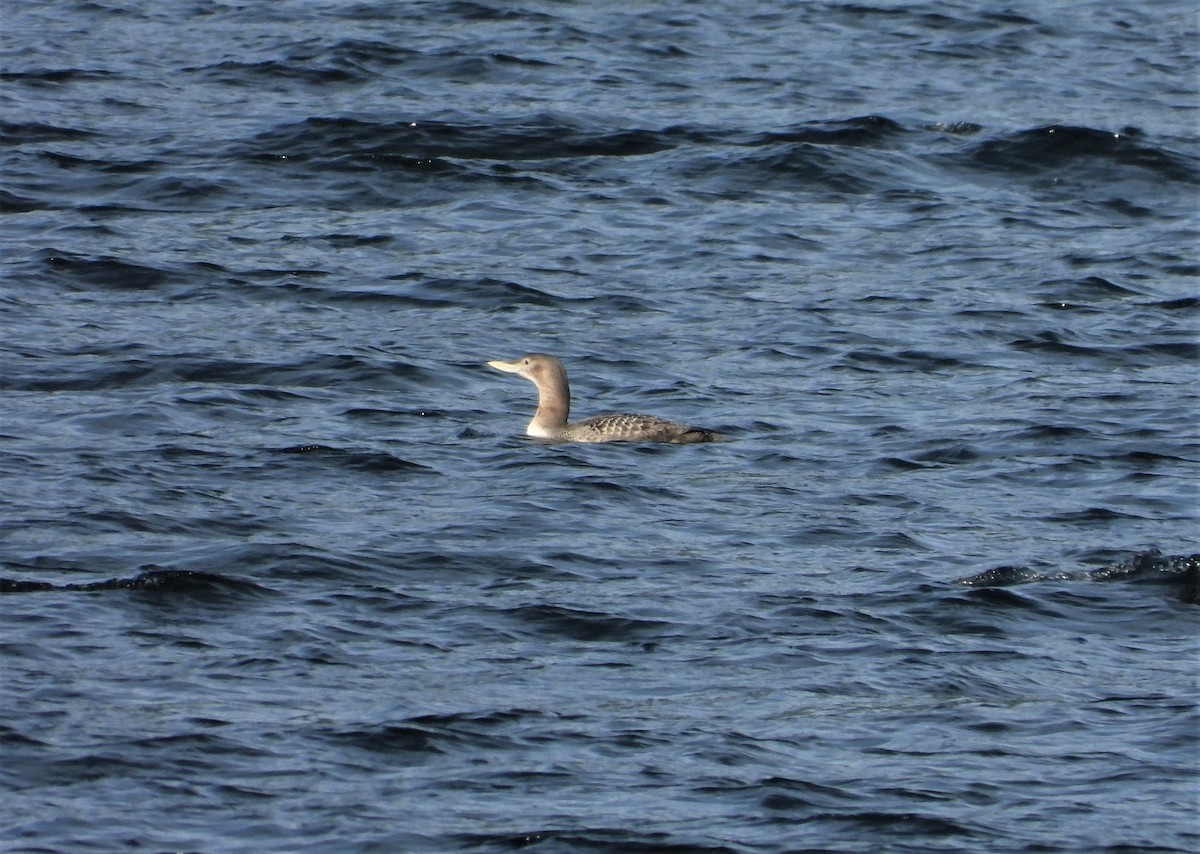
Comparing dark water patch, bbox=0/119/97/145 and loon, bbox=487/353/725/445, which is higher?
dark water patch, bbox=0/119/97/145

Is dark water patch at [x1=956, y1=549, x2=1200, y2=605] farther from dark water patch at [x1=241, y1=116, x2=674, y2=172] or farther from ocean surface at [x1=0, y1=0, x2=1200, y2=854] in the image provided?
dark water patch at [x1=241, y1=116, x2=674, y2=172]

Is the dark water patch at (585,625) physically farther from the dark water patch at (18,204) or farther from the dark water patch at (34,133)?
the dark water patch at (34,133)

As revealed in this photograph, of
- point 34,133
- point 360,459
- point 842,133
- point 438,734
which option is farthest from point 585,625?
point 842,133

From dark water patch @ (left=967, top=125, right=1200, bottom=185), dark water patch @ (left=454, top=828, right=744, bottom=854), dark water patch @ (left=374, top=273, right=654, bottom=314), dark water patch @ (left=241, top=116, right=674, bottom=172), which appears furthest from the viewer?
dark water patch @ (left=967, top=125, right=1200, bottom=185)

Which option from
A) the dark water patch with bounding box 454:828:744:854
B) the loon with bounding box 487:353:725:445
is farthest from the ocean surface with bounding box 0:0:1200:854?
the loon with bounding box 487:353:725:445

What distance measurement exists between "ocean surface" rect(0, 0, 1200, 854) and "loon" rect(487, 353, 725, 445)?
0.66ft

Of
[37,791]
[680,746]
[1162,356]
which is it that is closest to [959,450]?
[1162,356]

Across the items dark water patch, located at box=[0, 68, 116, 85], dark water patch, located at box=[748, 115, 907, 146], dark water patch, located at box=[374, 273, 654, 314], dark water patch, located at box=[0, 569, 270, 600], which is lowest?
dark water patch, located at box=[374, 273, 654, 314]

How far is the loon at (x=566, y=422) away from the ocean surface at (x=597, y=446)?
202 millimetres

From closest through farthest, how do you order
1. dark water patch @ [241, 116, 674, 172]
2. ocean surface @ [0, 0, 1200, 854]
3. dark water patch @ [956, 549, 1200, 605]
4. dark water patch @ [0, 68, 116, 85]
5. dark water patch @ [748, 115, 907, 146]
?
1. ocean surface @ [0, 0, 1200, 854]
2. dark water patch @ [956, 549, 1200, 605]
3. dark water patch @ [241, 116, 674, 172]
4. dark water patch @ [748, 115, 907, 146]
5. dark water patch @ [0, 68, 116, 85]

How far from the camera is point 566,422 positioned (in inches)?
504

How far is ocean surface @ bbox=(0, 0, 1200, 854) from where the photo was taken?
7469 mm

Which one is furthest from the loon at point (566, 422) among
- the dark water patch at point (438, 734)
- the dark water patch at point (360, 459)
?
the dark water patch at point (438, 734)

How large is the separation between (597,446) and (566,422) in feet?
1.61
